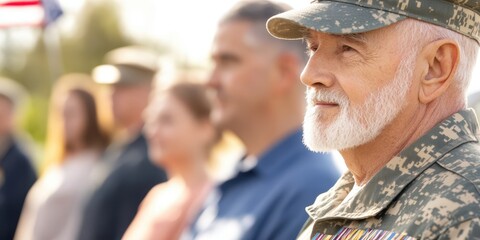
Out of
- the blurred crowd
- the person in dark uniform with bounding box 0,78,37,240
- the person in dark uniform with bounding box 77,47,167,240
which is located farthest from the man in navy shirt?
the person in dark uniform with bounding box 0,78,37,240

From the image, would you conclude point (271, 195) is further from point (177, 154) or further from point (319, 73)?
point (177, 154)

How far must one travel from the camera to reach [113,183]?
6211 millimetres

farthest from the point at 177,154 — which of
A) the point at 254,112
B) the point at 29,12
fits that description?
the point at 29,12

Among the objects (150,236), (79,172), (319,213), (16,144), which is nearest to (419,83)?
(319,213)

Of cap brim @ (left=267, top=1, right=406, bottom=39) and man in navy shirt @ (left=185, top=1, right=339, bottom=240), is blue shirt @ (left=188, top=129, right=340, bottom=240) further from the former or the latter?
cap brim @ (left=267, top=1, right=406, bottom=39)

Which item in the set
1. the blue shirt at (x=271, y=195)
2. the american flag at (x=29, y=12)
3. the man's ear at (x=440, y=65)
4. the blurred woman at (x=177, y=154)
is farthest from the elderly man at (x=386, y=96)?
the american flag at (x=29, y=12)

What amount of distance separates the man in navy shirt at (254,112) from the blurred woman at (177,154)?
0.75 m

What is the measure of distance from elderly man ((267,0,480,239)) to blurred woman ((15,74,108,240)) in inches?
176

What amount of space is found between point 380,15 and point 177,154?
309cm

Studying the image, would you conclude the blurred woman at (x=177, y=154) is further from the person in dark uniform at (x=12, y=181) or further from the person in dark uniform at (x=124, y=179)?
the person in dark uniform at (x=12, y=181)

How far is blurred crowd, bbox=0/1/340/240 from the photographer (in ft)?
13.4

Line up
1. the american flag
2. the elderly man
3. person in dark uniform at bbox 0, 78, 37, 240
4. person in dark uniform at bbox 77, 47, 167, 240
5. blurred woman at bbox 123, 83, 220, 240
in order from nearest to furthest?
the elderly man < blurred woman at bbox 123, 83, 220, 240 < person in dark uniform at bbox 77, 47, 167, 240 < the american flag < person in dark uniform at bbox 0, 78, 37, 240

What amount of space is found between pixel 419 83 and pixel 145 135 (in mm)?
4027

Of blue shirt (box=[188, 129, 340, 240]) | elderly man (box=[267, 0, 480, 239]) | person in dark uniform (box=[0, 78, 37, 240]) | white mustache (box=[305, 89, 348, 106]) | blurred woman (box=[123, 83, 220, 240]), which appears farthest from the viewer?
person in dark uniform (box=[0, 78, 37, 240])
